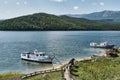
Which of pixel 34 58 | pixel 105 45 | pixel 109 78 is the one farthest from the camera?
pixel 105 45

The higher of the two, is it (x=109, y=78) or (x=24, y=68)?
(x=109, y=78)

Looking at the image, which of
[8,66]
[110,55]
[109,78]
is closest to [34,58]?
[8,66]

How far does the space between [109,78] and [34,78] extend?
46.8 ft

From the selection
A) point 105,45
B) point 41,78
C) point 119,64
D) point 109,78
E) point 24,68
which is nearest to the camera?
point 109,78

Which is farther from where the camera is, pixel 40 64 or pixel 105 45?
pixel 105 45

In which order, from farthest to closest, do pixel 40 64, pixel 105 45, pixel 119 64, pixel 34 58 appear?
1. pixel 105 45
2. pixel 34 58
3. pixel 40 64
4. pixel 119 64

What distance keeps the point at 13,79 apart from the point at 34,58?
51102 millimetres

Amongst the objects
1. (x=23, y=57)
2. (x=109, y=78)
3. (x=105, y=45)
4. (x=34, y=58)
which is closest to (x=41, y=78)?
(x=109, y=78)

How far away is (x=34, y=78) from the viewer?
53156mm

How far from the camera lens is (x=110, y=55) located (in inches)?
3474

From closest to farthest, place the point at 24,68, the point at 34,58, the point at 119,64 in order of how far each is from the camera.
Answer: the point at 119,64 < the point at 24,68 < the point at 34,58

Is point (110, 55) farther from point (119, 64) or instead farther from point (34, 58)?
point (34, 58)

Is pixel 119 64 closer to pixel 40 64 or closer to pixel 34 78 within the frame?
pixel 34 78

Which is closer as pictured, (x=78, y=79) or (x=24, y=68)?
(x=78, y=79)
